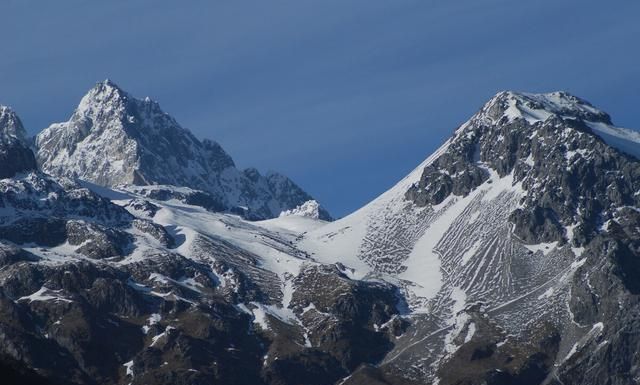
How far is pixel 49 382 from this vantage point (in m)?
190

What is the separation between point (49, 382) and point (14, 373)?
8631mm

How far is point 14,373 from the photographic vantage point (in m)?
182
